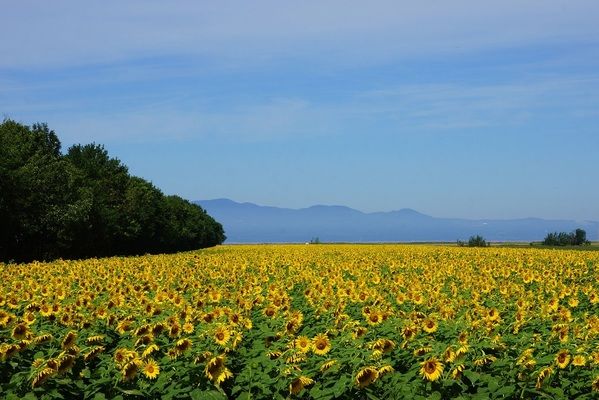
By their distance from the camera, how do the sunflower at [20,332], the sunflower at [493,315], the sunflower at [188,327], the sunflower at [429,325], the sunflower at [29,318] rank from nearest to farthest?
1. the sunflower at [20,332]
2. the sunflower at [188,327]
3. the sunflower at [29,318]
4. the sunflower at [429,325]
5. the sunflower at [493,315]

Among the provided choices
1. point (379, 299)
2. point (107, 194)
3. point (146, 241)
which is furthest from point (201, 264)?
point (146, 241)

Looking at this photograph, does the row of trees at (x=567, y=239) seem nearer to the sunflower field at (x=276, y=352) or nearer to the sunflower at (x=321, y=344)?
the sunflower field at (x=276, y=352)

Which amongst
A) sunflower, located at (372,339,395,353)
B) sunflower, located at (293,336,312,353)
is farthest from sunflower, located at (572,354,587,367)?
sunflower, located at (293,336,312,353)

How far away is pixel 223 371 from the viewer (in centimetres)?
711

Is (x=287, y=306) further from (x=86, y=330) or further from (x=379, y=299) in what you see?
(x=86, y=330)

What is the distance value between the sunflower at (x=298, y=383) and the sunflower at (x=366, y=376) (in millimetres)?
468

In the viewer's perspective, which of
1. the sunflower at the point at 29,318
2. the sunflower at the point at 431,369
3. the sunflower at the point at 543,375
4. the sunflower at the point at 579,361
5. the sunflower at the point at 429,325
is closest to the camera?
the sunflower at the point at 431,369

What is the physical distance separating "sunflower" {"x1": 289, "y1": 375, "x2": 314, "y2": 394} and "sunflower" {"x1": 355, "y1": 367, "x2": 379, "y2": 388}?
1.53 ft

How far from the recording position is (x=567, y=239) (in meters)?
81.5

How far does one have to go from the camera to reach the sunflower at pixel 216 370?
7.02m

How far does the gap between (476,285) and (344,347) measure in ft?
26.4

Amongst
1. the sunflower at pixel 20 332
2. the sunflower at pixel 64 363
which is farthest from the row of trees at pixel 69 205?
the sunflower at pixel 64 363

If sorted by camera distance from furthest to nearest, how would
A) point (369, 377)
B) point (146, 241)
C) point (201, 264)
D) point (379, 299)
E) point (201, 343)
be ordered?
point (146, 241)
point (201, 264)
point (379, 299)
point (201, 343)
point (369, 377)

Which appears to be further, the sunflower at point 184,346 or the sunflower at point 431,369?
the sunflower at point 184,346
